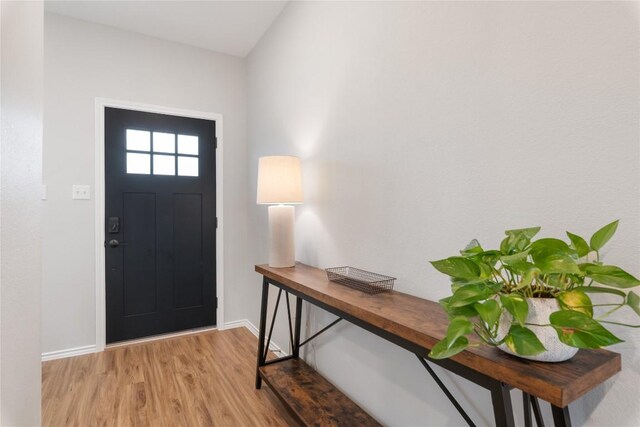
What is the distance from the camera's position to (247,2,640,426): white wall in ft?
2.70

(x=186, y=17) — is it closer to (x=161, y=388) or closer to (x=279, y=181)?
(x=279, y=181)

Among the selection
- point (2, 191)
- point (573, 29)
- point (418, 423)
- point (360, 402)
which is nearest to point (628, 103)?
point (573, 29)

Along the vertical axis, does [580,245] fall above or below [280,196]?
below

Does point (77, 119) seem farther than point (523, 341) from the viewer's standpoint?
Yes

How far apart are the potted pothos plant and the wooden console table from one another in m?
0.05

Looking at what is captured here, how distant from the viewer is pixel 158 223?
9.61ft

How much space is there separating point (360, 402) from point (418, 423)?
40cm

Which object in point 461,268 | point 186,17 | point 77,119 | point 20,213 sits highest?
point 186,17

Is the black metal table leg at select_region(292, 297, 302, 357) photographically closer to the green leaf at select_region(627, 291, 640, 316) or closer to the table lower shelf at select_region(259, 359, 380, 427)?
the table lower shelf at select_region(259, 359, 380, 427)

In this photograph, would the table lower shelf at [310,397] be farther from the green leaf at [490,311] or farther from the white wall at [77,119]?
the white wall at [77,119]

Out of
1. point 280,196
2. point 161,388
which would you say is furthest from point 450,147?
point 161,388

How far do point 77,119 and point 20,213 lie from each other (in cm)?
225

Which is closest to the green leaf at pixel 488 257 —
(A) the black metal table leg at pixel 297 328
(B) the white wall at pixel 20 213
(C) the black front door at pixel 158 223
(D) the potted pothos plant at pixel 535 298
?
(D) the potted pothos plant at pixel 535 298

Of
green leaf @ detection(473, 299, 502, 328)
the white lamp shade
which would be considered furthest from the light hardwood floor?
green leaf @ detection(473, 299, 502, 328)
